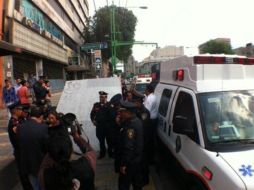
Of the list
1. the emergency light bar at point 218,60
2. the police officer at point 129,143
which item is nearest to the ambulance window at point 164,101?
the emergency light bar at point 218,60

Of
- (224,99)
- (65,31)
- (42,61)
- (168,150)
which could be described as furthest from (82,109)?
(65,31)

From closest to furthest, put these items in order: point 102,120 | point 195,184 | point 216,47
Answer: point 195,184, point 102,120, point 216,47

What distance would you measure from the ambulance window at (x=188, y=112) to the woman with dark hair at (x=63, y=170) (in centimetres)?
202

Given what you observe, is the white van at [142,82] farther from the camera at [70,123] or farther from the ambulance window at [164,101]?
the camera at [70,123]

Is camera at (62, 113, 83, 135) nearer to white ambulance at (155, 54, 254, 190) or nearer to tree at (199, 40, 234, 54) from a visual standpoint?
white ambulance at (155, 54, 254, 190)

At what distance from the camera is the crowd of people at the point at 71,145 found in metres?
3.26

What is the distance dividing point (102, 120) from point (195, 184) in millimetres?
4566

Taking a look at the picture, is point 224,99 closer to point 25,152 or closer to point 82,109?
point 25,152

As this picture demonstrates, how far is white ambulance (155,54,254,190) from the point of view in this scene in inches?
173

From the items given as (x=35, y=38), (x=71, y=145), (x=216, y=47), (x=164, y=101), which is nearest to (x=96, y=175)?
(x=164, y=101)

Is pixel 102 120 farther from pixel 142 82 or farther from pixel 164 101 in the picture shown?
pixel 142 82

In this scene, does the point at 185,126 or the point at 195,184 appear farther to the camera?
the point at 185,126

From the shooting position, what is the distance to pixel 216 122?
514cm

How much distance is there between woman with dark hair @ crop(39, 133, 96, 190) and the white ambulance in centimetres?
149
